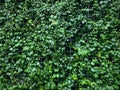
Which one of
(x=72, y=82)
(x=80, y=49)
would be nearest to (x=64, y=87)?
(x=72, y=82)

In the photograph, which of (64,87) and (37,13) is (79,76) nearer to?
(64,87)

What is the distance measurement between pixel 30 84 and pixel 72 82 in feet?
2.44

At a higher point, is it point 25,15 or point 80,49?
point 25,15

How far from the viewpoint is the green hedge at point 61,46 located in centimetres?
377

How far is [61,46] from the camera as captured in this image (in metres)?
3.96

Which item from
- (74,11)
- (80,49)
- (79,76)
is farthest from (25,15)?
(79,76)

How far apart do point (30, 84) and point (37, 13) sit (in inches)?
51.3

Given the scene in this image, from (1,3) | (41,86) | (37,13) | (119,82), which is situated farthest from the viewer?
(1,3)

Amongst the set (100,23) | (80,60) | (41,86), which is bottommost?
(41,86)

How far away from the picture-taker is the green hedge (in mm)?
3770

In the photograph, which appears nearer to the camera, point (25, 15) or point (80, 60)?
point (80, 60)

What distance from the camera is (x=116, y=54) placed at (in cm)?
373

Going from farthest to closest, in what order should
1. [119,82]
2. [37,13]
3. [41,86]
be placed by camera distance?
[37,13]
[41,86]
[119,82]

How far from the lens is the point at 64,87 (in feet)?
12.3
